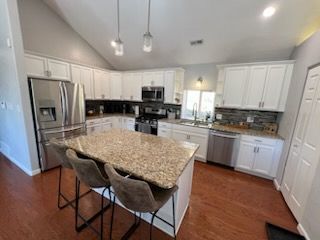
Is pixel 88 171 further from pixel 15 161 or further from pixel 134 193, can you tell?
pixel 15 161

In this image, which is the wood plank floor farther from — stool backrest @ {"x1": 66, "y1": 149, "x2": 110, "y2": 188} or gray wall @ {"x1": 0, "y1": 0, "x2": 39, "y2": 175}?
stool backrest @ {"x1": 66, "y1": 149, "x2": 110, "y2": 188}

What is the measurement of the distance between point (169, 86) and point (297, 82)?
2.66 m

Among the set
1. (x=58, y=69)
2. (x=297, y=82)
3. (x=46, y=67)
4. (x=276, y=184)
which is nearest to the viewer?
(x=297, y=82)

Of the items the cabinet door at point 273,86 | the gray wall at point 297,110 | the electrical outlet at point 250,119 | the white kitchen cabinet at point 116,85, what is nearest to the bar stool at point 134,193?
the gray wall at point 297,110

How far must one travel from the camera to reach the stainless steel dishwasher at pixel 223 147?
320cm

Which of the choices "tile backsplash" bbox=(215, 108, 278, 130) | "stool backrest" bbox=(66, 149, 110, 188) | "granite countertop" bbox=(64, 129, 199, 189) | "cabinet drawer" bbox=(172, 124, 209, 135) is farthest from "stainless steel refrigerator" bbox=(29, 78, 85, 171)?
"tile backsplash" bbox=(215, 108, 278, 130)

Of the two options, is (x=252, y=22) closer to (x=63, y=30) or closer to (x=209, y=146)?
(x=209, y=146)

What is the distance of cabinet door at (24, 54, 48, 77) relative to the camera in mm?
2979

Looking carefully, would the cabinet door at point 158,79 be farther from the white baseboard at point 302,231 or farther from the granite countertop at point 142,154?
the white baseboard at point 302,231

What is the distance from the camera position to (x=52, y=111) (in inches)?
114

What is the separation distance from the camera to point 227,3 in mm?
2367

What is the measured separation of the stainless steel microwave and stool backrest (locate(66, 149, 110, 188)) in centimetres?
308

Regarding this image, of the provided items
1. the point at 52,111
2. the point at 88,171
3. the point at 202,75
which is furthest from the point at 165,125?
the point at 88,171

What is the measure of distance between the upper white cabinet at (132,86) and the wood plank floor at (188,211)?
9.12 feet
